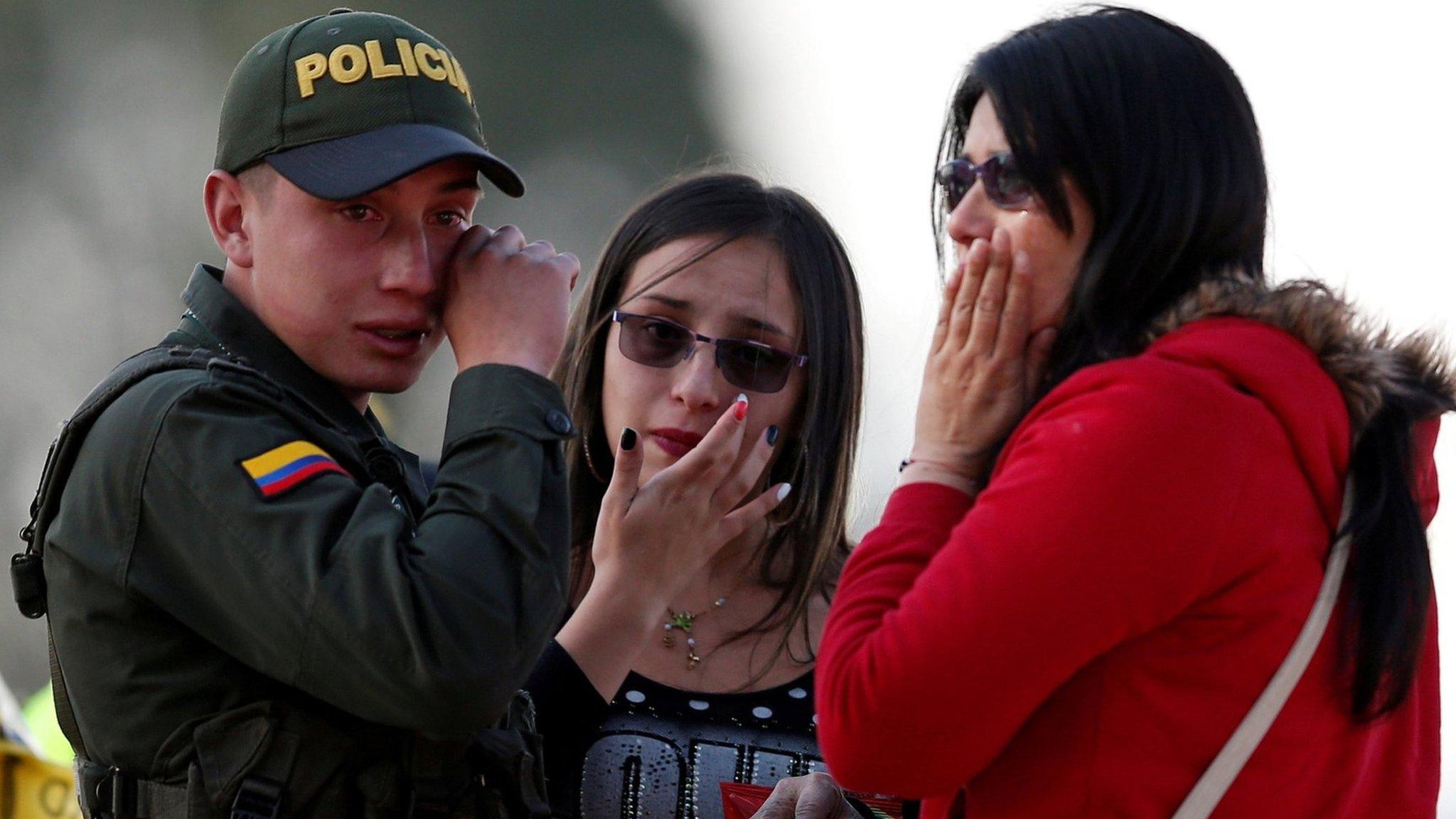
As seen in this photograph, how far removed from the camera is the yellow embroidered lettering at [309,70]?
6.71ft

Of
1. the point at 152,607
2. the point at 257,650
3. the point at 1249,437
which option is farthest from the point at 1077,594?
the point at 152,607

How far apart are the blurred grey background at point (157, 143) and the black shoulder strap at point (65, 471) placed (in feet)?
16.7

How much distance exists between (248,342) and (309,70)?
1.15 feet

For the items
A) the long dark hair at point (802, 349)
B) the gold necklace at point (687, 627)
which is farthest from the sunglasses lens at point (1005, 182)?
the gold necklace at point (687, 627)

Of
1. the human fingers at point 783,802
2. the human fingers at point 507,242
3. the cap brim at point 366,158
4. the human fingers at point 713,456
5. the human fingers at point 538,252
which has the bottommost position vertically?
the human fingers at point 783,802

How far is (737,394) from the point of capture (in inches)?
112

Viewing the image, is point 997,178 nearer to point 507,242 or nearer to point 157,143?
point 507,242

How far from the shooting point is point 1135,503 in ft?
5.27

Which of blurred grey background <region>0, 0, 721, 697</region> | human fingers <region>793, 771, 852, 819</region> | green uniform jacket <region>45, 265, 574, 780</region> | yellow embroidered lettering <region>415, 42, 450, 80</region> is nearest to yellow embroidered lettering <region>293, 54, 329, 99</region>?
yellow embroidered lettering <region>415, 42, 450, 80</region>

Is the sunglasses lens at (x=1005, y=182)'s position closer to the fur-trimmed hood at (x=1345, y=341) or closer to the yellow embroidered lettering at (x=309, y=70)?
the fur-trimmed hood at (x=1345, y=341)

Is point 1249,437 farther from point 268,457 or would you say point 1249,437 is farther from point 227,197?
point 227,197

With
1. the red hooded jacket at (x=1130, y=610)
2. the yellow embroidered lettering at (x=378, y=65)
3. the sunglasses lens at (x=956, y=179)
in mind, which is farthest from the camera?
the yellow embroidered lettering at (x=378, y=65)

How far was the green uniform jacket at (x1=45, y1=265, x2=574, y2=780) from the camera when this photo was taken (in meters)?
1.72

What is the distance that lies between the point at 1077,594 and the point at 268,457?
88cm
